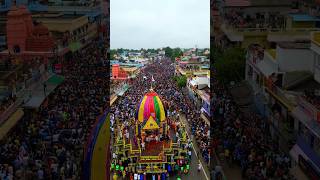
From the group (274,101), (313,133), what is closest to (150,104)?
(274,101)

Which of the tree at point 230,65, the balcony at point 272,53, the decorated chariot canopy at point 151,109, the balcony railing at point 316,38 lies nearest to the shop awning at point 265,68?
the balcony at point 272,53

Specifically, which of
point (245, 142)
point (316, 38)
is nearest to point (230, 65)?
point (245, 142)

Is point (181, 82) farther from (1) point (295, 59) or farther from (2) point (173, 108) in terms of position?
(1) point (295, 59)

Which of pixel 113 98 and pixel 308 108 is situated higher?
pixel 308 108

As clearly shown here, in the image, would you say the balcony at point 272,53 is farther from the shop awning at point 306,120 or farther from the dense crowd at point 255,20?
the shop awning at point 306,120

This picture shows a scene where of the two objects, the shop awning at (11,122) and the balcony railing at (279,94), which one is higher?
the balcony railing at (279,94)

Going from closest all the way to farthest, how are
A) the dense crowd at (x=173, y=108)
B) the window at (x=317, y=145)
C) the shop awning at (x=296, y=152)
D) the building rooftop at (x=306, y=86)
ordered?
the window at (x=317, y=145) → the shop awning at (x=296, y=152) → the building rooftop at (x=306, y=86) → the dense crowd at (x=173, y=108)
